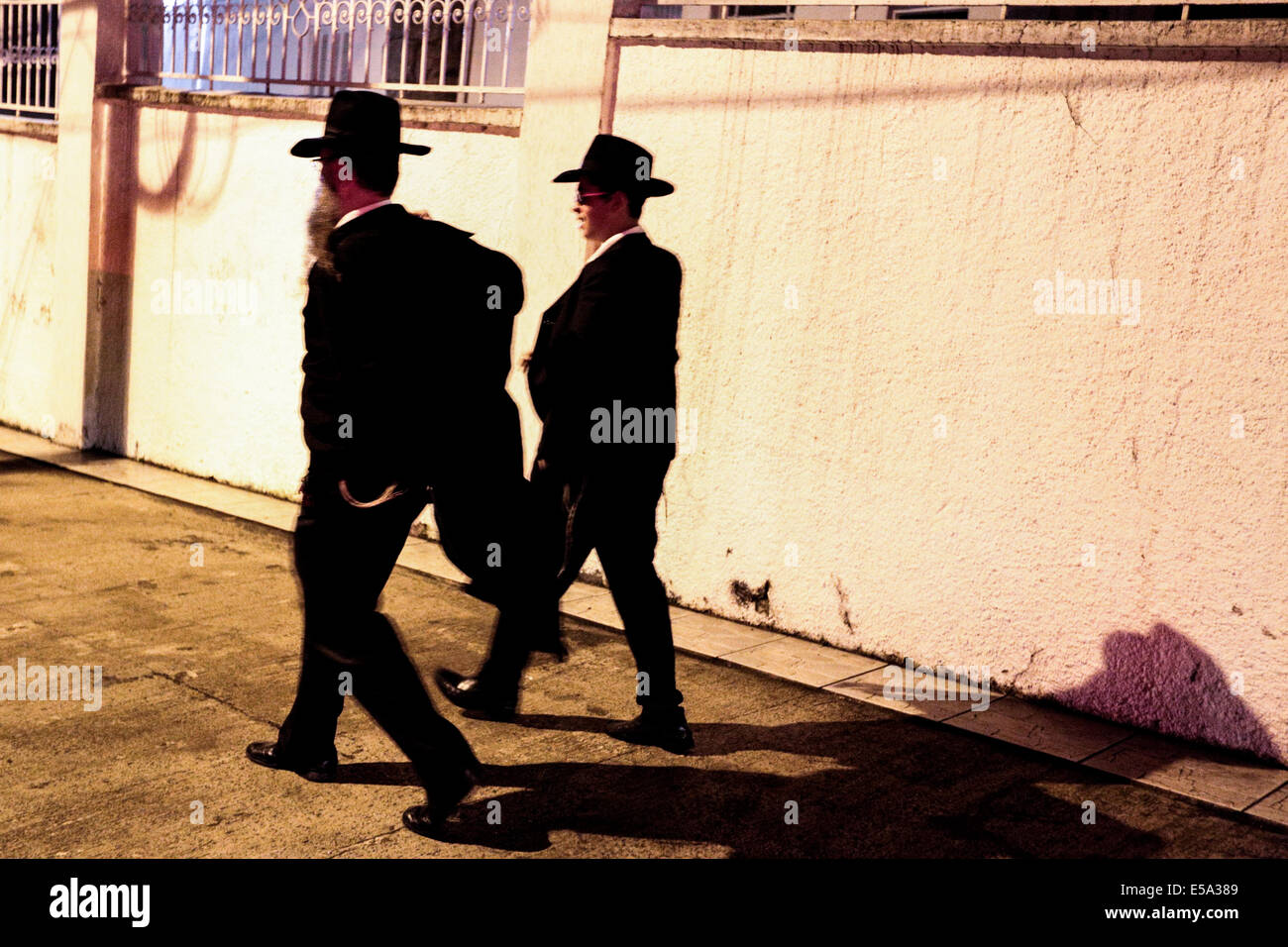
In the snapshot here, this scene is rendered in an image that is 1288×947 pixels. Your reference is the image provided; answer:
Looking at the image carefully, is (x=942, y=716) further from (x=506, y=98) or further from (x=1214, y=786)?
(x=506, y=98)

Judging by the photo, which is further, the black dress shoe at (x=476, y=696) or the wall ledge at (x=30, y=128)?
the wall ledge at (x=30, y=128)

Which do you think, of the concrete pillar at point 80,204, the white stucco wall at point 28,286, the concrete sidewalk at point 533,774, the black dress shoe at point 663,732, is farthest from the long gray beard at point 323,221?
the white stucco wall at point 28,286

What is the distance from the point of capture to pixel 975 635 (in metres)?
5.02

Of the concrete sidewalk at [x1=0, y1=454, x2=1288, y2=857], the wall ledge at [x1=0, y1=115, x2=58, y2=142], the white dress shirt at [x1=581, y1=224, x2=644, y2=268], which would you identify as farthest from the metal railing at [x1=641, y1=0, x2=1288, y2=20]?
the wall ledge at [x1=0, y1=115, x2=58, y2=142]

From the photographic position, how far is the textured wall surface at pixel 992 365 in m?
4.36

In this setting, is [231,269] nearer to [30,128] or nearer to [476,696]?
[30,128]

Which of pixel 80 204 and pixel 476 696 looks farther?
pixel 80 204

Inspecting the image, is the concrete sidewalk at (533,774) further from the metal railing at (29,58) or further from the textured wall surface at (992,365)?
the metal railing at (29,58)

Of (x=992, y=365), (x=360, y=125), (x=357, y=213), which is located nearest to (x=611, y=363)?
(x=357, y=213)

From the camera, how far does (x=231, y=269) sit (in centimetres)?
796

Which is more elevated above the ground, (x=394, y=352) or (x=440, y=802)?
(x=394, y=352)

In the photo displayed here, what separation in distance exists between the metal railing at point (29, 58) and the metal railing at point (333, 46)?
109 centimetres

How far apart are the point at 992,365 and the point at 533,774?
7.60ft
